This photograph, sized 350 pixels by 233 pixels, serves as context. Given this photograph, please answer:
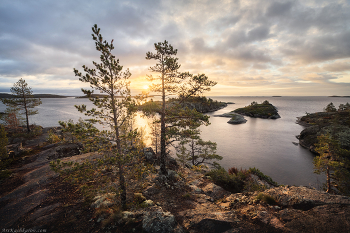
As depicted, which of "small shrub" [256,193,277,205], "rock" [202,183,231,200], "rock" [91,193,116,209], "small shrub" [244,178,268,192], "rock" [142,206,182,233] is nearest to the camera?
"rock" [142,206,182,233]

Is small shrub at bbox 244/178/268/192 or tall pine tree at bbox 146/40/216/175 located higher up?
tall pine tree at bbox 146/40/216/175

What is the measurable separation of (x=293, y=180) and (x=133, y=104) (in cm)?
3366

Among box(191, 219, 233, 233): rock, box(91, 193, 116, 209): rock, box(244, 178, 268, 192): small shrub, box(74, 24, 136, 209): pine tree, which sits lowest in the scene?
box(244, 178, 268, 192): small shrub

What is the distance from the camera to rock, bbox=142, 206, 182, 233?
7249mm

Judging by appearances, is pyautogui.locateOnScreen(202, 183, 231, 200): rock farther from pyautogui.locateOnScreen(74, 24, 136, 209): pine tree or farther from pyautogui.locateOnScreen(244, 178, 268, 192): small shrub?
pyautogui.locateOnScreen(74, 24, 136, 209): pine tree

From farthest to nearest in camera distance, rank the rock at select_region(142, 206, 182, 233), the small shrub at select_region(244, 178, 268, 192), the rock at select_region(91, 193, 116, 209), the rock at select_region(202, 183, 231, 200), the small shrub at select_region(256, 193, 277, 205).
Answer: the rock at select_region(202, 183, 231, 200) → the small shrub at select_region(244, 178, 268, 192) → the rock at select_region(91, 193, 116, 209) → the small shrub at select_region(256, 193, 277, 205) → the rock at select_region(142, 206, 182, 233)

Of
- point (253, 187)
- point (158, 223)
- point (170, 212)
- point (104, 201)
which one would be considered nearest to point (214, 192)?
point (253, 187)

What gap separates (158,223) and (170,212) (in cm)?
303

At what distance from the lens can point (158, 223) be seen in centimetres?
743

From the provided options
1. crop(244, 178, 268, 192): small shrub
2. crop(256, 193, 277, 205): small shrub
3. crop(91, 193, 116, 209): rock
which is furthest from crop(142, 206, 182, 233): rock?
crop(244, 178, 268, 192): small shrub

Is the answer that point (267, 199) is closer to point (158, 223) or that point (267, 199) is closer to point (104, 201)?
point (158, 223)

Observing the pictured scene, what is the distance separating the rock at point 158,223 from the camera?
725 cm

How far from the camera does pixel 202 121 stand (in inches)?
531

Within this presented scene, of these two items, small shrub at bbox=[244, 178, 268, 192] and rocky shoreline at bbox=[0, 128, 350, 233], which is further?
small shrub at bbox=[244, 178, 268, 192]
